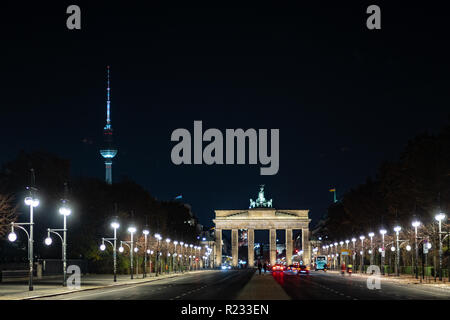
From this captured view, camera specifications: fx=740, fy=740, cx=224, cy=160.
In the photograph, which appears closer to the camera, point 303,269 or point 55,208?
point 55,208

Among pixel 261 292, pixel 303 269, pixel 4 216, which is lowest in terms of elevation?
pixel 303 269

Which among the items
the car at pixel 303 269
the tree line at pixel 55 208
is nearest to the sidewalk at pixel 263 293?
the tree line at pixel 55 208

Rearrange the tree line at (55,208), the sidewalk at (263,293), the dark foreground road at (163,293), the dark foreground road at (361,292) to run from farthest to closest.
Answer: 1. the tree line at (55,208)
2. the dark foreground road at (361,292)
3. the dark foreground road at (163,293)
4. the sidewalk at (263,293)

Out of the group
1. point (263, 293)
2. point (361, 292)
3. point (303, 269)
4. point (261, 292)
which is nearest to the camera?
point (263, 293)

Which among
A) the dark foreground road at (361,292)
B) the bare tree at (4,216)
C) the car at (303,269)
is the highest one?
the bare tree at (4,216)

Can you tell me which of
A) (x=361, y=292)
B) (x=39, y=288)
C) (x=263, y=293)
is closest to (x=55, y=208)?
(x=39, y=288)

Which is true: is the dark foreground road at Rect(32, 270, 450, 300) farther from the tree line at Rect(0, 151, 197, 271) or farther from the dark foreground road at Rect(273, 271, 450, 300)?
the tree line at Rect(0, 151, 197, 271)

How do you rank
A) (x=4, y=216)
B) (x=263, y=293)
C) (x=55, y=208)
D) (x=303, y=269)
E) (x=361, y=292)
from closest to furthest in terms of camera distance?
1. (x=263, y=293)
2. (x=361, y=292)
3. (x=4, y=216)
4. (x=55, y=208)
5. (x=303, y=269)

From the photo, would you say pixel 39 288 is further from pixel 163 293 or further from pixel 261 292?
pixel 261 292

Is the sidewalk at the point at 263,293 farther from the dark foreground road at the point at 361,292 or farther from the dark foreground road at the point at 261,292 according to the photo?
the dark foreground road at the point at 361,292
